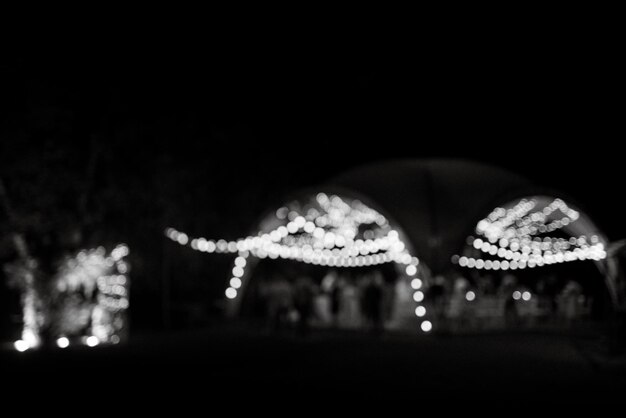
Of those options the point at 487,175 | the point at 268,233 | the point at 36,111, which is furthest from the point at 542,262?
the point at 36,111

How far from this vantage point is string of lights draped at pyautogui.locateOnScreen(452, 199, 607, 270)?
24734mm

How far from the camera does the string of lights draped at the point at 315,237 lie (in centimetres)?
2453

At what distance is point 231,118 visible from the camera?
33.1 m

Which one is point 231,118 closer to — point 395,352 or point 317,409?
point 395,352

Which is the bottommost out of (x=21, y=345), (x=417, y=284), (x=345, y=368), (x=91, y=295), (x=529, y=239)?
(x=345, y=368)

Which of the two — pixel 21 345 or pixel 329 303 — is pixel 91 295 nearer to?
pixel 21 345

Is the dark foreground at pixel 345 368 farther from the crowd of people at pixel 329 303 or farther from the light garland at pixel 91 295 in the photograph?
the crowd of people at pixel 329 303

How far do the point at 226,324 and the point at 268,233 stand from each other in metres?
3.04

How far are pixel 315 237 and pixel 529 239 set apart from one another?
610cm

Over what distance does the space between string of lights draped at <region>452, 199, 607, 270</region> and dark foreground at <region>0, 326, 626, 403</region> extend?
16.2ft

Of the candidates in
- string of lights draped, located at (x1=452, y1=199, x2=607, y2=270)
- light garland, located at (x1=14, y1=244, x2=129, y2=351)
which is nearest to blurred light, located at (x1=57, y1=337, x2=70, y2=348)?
light garland, located at (x1=14, y1=244, x2=129, y2=351)

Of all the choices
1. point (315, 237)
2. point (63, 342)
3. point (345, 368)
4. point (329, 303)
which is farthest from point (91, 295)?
point (345, 368)

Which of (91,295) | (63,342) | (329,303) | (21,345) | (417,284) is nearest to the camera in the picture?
(21,345)

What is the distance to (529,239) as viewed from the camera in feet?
85.3
